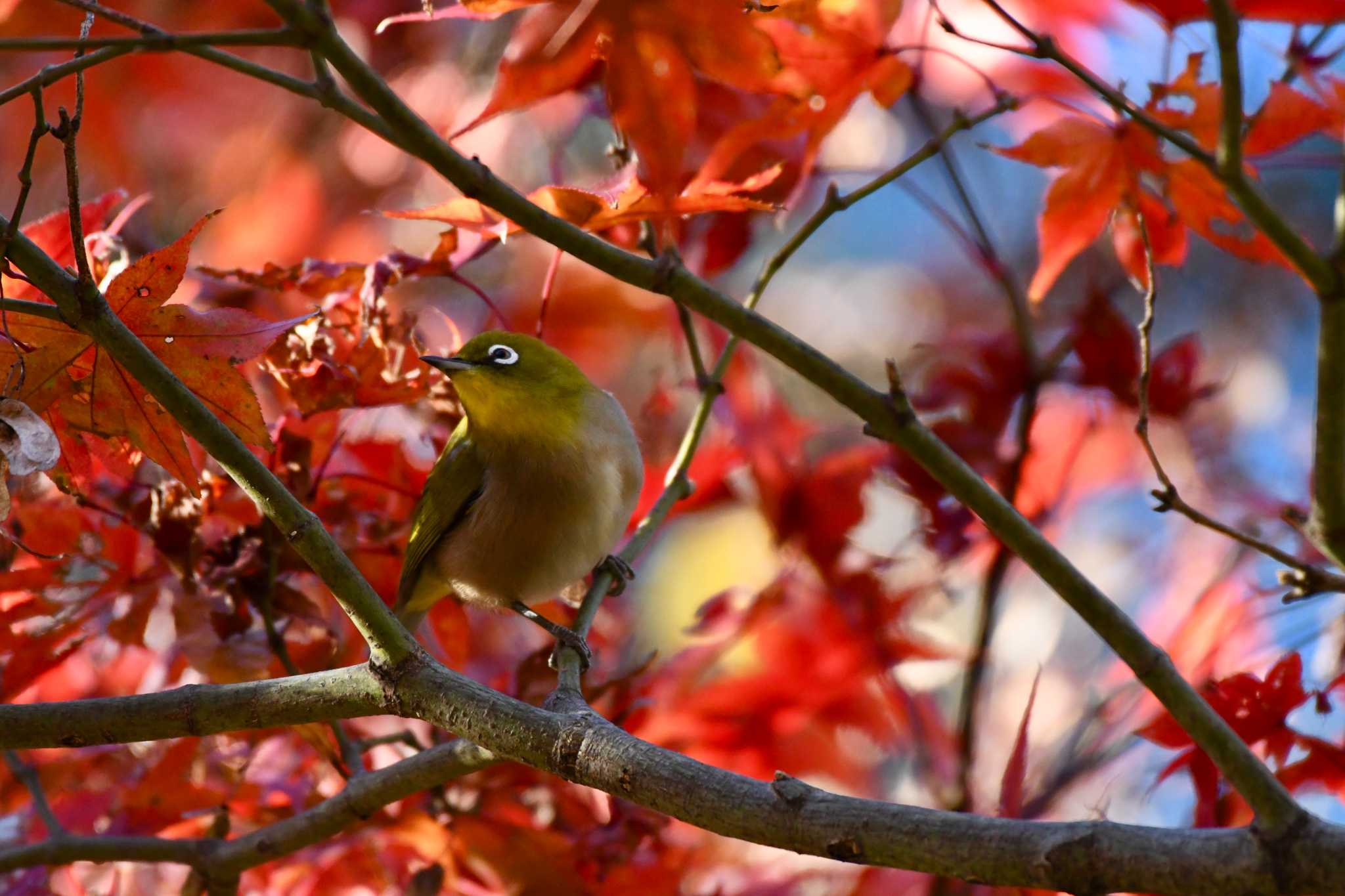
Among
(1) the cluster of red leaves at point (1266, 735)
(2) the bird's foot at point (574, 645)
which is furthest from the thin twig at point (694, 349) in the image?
(1) the cluster of red leaves at point (1266, 735)

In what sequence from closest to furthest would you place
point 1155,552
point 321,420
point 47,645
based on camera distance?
1. point 47,645
2. point 321,420
3. point 1155,552

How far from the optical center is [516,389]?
3072 millimetres

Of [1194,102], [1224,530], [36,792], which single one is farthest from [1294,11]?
[36,792]

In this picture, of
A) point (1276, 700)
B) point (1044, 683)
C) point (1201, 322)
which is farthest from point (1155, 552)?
point (1276, 700)

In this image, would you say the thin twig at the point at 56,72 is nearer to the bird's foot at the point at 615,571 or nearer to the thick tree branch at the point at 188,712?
the thick tree branch at the point at 188,712

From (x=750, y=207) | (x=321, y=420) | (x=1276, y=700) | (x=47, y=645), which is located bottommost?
(x=1276, y=700)

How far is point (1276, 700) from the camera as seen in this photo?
199 centimetres

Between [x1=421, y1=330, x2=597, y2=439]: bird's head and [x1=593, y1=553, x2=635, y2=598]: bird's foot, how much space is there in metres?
0.34

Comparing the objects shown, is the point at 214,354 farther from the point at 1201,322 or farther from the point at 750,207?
the point at 1201,322

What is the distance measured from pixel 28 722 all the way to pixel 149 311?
652 mm

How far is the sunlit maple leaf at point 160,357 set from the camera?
1765 mm

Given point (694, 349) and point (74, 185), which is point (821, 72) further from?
point (74, 185)

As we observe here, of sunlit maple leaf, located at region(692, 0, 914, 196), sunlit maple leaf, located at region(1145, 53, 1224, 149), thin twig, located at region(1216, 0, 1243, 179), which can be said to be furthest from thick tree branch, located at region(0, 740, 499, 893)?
sunlit maple leaf, located at region(1145, 53, 1224, 149)

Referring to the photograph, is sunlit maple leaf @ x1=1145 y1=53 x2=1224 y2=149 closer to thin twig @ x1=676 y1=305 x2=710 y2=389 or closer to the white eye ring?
thin twig @ x1=676 y1=305 x2=710 y2=389
